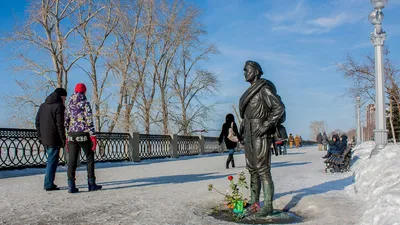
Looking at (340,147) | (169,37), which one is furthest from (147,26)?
(340,147)

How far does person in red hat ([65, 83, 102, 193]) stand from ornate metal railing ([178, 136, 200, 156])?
57.6 ft

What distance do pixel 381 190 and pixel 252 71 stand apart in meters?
2.66

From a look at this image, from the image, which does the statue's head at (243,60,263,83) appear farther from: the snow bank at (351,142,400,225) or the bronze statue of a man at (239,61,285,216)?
the snow bank at (351,142,400,225)

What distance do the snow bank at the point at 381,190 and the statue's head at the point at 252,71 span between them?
2273mm

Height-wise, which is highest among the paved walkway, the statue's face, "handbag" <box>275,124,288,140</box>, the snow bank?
the statue's face

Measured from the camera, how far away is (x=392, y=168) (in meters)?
6.27

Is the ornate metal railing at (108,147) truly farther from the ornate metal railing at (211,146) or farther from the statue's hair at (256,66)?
the statue's hair at (256,66)

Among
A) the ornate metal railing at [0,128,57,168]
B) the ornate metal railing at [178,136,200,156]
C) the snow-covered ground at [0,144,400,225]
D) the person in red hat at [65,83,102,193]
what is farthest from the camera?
the ornate metal railing at [178,136,200,156]

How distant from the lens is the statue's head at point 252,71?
18.3ft

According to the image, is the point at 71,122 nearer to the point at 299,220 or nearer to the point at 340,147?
the point at 299,220

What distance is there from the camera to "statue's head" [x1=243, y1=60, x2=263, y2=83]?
559 centimetres

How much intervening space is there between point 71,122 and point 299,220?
14.5ft

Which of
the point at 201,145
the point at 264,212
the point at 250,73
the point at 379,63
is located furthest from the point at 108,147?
the point at 264,212

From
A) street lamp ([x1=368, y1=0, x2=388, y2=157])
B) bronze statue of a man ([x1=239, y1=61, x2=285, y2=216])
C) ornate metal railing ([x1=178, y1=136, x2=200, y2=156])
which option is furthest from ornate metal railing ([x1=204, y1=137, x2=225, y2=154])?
bronze statue of a man ([x1=239, y1=61, x2=285, y2=216])
